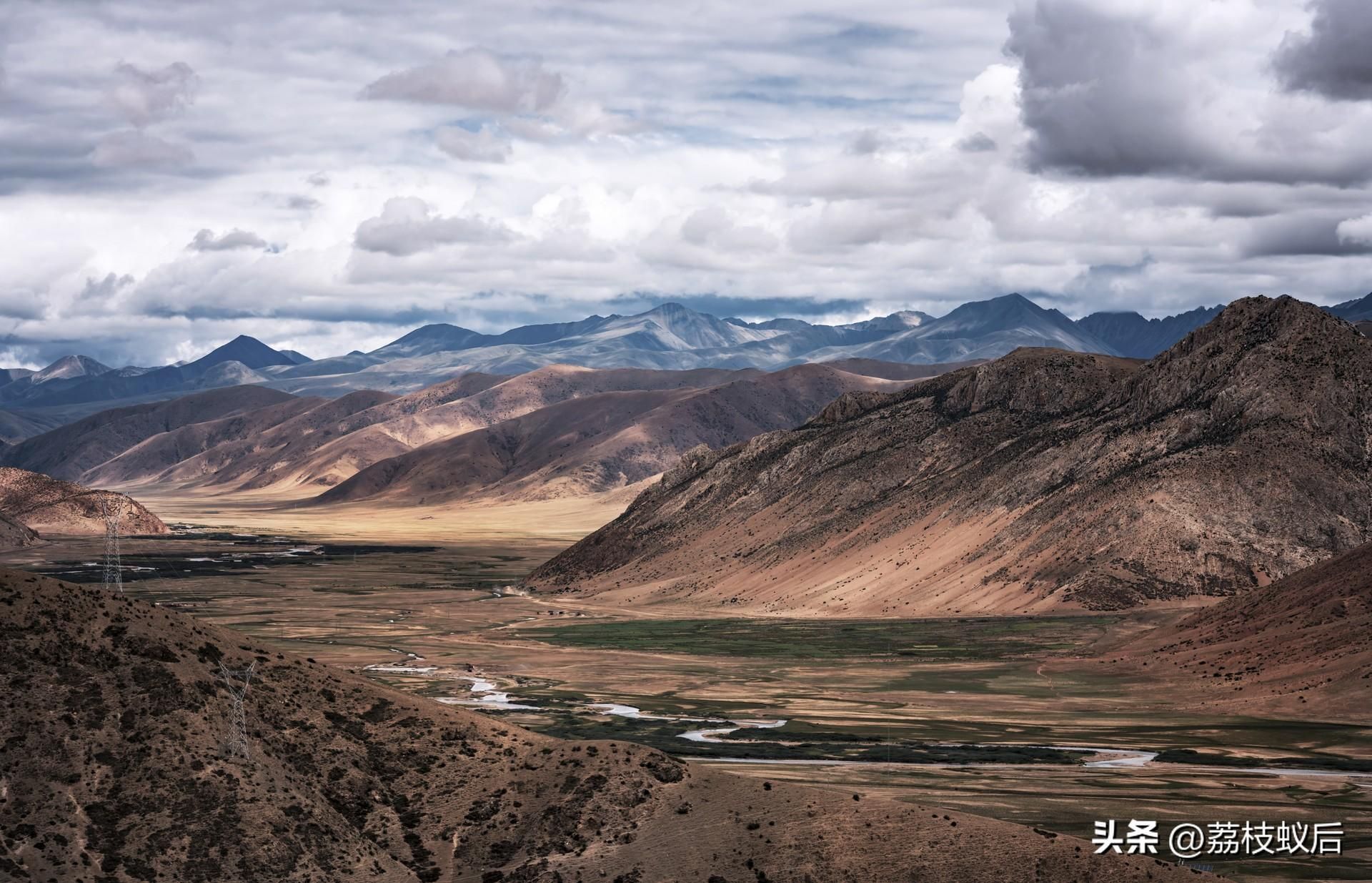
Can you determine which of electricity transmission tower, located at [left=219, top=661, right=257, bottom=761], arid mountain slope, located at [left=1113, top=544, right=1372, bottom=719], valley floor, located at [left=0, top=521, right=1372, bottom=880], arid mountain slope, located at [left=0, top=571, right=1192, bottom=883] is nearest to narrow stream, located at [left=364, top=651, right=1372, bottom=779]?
valley floor, located at [left=0, top=521, right=1372, bottom=880]

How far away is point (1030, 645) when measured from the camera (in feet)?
555

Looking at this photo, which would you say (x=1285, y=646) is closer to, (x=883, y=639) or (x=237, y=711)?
(x=883, y=639)

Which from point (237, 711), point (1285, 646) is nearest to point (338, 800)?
point (237, 711)

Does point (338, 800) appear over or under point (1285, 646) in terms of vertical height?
under

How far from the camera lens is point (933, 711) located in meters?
132

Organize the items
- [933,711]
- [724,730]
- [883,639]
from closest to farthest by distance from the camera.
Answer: [724,730]
[933,711]
[883,639]

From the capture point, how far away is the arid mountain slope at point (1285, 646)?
432 ft

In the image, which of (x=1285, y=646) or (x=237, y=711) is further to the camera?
(x=1285, y=646)

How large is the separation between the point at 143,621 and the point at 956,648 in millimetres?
109323

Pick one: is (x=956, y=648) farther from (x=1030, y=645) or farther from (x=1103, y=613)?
(x=1103, y=613)

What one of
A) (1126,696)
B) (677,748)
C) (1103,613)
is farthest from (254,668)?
(1103,613)

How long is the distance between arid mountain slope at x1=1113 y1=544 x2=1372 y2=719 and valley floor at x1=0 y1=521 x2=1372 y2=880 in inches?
123

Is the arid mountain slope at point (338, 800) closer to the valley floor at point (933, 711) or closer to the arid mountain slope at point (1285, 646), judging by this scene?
the valley floor at point (933, 711)

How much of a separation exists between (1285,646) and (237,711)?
105233mm
